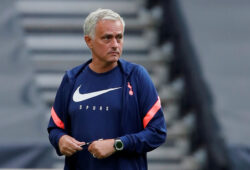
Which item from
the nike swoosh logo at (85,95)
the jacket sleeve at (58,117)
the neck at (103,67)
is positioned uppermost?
the neck at (103,67)

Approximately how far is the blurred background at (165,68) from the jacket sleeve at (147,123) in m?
2.02

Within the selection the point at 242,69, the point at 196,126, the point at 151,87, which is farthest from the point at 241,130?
the point at 151,87

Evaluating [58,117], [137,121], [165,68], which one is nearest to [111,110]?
[137,121]

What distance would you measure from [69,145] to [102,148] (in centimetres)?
12

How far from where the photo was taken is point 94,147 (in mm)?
2102

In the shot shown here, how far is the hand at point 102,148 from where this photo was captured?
2.10 metres

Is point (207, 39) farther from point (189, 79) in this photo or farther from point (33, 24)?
point (33, 24)

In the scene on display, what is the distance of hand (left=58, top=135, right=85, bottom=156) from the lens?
2.15m

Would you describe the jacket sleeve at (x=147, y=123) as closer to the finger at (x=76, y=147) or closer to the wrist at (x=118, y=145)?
the wrist at (x=118, y=145)

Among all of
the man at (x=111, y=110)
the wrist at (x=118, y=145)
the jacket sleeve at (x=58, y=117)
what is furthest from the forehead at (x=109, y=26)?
the wrist at (x=118, y=145)

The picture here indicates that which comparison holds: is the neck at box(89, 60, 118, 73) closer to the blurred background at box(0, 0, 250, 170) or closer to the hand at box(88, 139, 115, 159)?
the hand at box(88, 139, 115, 159)

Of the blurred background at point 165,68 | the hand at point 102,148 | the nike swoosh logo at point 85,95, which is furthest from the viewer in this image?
the blurred background at point 165,68

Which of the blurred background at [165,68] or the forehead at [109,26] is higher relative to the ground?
the forehead at [109,26]

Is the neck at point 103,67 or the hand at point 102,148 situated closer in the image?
the hand at point 102,148
